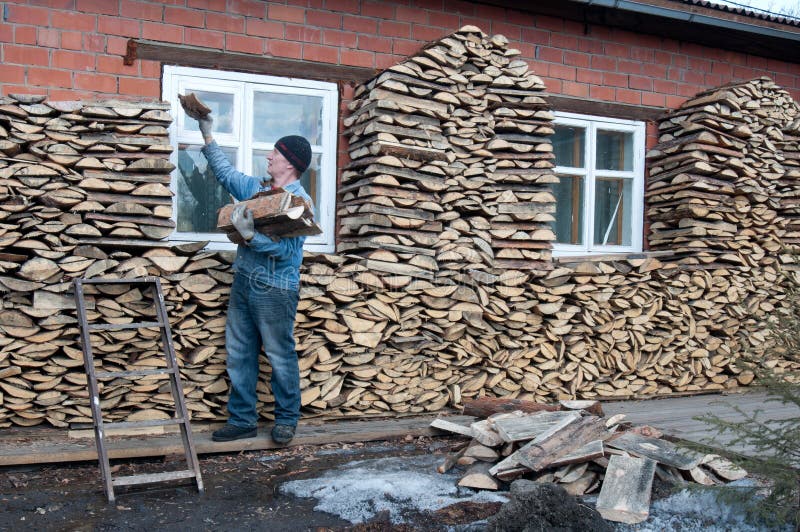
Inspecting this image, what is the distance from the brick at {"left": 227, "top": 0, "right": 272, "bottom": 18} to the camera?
5.84 metres

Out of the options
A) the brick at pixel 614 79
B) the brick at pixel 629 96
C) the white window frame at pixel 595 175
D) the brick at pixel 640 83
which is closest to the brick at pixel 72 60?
the white window frame at pixel 595 175

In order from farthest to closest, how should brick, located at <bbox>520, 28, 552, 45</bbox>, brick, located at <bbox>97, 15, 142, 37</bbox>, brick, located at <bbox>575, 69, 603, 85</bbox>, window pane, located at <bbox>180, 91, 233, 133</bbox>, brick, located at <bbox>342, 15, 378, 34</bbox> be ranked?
brick, located at <bbox>575, 69, 603, 85</bbox> < brick, located at <bbox>520, 28, 552, 45</bbox> < brick, located at <bbox>342, 15, 378, 34</bbox> < window pane, located at <bbox>180, 91, 233, 133</bbox> < brick, located at <bbox>97, 15, 142, 37</bbox>

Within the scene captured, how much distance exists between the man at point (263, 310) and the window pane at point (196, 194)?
2.98 ft

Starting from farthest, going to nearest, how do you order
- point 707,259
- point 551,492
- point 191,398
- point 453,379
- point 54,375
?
point 707,259 < point 453,379 < point 191,398 < point 54,375 < point 551,492

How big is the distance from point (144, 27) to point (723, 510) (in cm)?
489

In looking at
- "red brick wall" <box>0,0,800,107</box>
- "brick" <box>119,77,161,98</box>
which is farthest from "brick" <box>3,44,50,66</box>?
"brick" <box>119,77,161,98</box>

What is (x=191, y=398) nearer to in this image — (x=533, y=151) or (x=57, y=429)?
(x=57, y=429)

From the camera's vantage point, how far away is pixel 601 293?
6668mm

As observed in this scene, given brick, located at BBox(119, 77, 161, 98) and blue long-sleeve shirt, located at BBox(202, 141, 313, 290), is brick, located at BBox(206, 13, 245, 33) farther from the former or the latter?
blue long-sleeve shirt, located at BBox(202, 141, 313, 290)

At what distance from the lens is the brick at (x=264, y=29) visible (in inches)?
231

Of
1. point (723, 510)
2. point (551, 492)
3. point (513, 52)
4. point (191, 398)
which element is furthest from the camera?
point (513, 52)

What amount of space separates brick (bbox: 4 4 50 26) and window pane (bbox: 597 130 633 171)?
4935mm

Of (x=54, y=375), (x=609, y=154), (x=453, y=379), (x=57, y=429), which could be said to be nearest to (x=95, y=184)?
(x=54, y=375)

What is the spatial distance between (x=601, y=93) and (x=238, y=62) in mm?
3453
